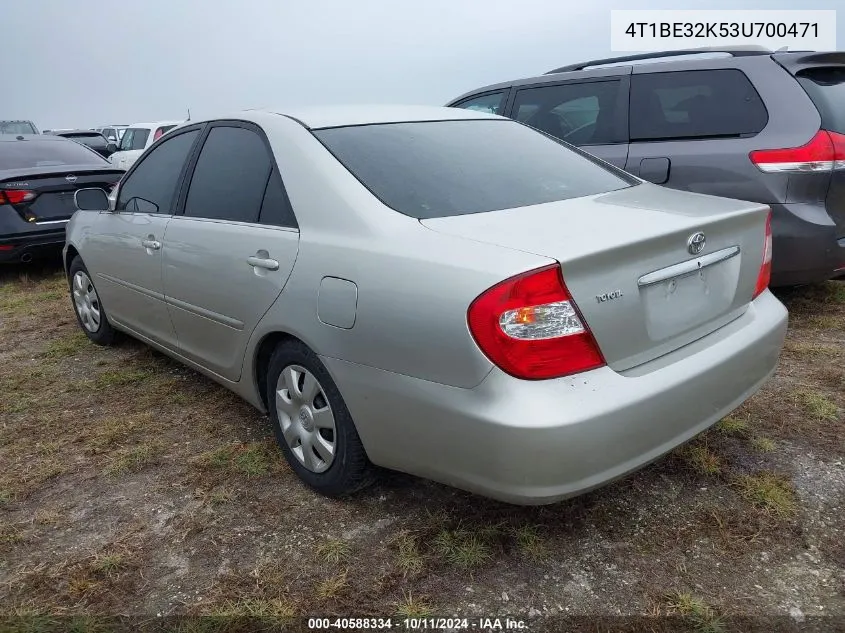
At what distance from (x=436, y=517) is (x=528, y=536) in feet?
1.10

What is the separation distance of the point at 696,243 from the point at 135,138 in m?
14.7

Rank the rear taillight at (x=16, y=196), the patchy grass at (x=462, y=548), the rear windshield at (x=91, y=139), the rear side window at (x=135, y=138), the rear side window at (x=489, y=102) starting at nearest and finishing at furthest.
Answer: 1. the patchy grass at (x=462, y=548)
2. the rear side window at (x=489, y=102)
3. the rear taillight at (x=16, y=196)
4. the rear side window at (x=135, y=138)
5. the rear windshield at (x=91, y=139)

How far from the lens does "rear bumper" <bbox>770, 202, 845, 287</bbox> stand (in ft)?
12.9

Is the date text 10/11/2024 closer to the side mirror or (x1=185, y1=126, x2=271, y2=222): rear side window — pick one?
(x1=185, y1=126, x2=271, y2=222): rear side window

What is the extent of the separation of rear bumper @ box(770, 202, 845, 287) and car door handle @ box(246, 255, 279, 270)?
2914mm

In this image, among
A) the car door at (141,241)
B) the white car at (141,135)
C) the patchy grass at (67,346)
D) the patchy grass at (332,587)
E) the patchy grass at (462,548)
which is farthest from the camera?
the white car at (141,135)

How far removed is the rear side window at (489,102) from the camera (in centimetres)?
582

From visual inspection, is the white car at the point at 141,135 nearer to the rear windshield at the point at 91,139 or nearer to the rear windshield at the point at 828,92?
the rear windshield at the point at 91,139

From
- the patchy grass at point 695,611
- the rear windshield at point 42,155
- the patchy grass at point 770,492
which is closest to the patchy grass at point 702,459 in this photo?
the patchy grass at point 770,492

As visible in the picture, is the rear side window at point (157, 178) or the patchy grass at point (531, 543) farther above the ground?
the rear side window at point (157, 178)

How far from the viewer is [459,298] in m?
1.92

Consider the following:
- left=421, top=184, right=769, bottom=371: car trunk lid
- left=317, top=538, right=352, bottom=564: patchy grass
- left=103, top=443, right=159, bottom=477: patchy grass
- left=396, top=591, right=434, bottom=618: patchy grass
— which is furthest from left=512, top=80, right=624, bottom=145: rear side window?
left=396, top=591, right=434, bottom=618: patchy grass

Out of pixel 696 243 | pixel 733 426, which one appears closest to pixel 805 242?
pixel 733 426

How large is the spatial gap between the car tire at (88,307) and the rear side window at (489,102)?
3197 millimetres
